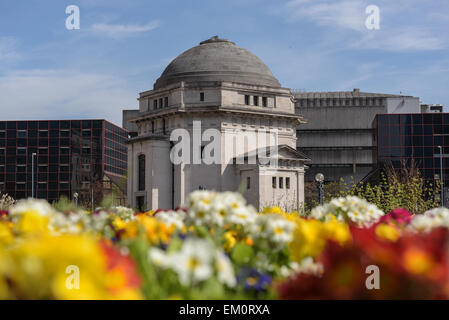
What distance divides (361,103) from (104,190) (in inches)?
2134

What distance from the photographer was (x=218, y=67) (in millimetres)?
63281

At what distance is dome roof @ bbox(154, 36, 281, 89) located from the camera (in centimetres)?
6288

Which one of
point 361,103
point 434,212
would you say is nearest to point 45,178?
point 361,103

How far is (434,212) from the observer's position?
24.8 feet

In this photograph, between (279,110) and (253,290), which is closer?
(253,290)

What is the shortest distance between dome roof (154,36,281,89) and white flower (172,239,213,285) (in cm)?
5939

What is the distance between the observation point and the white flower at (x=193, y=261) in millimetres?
3209

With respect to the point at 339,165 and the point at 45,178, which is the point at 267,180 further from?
the point at 45,178

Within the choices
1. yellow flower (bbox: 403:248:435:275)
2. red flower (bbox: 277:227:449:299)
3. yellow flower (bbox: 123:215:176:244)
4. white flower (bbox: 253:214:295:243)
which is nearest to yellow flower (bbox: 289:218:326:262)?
white flower (bbox: 253:214:295:243)
